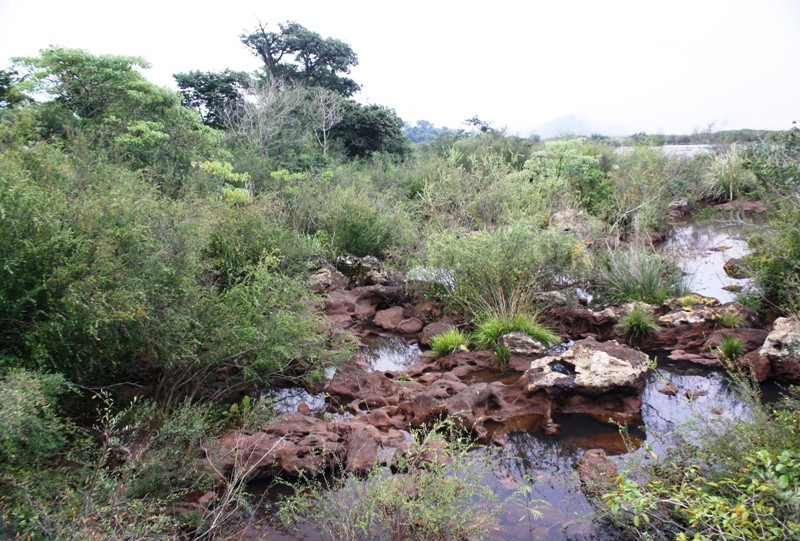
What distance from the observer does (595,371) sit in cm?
600

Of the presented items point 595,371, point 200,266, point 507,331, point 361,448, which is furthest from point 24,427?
point 507,331

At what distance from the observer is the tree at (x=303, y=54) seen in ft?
91.6

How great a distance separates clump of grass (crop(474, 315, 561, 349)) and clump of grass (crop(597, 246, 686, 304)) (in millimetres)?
2096

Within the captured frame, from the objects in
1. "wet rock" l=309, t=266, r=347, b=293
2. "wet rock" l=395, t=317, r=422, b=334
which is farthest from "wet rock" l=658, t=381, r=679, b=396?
"wet rock" l=309, t=266, r=347, b=293

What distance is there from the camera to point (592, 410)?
19.3ft

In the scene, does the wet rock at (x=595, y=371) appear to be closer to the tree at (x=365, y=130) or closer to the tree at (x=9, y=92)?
the tree at (x=9, y=92)

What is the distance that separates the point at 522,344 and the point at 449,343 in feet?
3.56

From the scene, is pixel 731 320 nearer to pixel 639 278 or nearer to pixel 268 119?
pixel 639 278

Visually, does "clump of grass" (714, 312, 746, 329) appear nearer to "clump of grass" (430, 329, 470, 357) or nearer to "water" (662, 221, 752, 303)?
"water" (662, 221, 752, 303)

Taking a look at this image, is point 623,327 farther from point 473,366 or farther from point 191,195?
point 191,195

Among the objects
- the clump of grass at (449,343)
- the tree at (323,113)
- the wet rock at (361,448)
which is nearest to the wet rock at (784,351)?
the clump of grass at (449,343)

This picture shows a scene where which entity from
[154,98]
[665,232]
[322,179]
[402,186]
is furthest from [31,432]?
[665,232]

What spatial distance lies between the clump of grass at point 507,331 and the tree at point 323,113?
13.6m

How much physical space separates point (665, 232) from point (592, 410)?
440 inches
